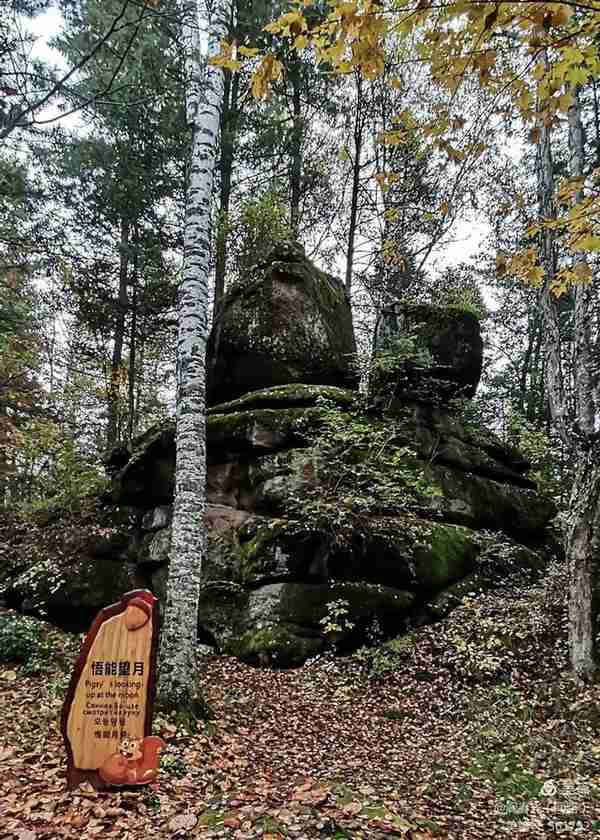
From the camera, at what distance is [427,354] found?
10.3 meters

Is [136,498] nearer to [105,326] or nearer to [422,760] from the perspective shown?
[105,326]

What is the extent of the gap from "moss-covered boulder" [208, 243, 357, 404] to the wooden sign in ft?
24.2

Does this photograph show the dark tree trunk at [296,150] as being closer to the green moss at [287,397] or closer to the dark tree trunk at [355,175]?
the dark tree trunk at [355,175]

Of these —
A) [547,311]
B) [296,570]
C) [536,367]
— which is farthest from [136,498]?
[536,367]

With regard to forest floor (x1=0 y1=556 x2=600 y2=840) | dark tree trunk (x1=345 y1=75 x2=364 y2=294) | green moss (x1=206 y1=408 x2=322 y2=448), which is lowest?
forest floor (x1=0 y1=556 x2=600 y2=840)

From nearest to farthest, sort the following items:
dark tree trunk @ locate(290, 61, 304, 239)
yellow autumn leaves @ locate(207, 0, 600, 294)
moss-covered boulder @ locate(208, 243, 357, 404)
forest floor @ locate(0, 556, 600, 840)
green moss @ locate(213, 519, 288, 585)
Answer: yellow autumn leaves @ locate(207, 0, 600, 294) < forest floor @ locate(0, 556, 600, 840) < green moss @ locate(213, 519, 288, 585) < moss-covered boulder @ locate(208, 243, 357, 404) < dark tree trunk @ locate(290, 61, 304, 239)

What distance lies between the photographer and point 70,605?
8.65m

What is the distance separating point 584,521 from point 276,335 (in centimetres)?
686

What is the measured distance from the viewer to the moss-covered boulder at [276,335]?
11.0 metres

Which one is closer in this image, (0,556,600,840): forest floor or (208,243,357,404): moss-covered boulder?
(0,556,600,840): forest floor

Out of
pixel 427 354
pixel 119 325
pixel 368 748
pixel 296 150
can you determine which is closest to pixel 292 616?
pixel 368 748

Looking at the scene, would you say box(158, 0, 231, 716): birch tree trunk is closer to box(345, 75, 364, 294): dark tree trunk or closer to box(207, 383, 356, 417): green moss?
box(207, 383, 356, 417): green moss

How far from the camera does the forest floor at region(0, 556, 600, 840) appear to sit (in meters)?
3.53

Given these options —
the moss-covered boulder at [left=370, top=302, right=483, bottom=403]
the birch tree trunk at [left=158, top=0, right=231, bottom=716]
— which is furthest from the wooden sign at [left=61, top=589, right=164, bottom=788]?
the moss-covered boulder at [left=370, top=302, right=483, bottom=403]
